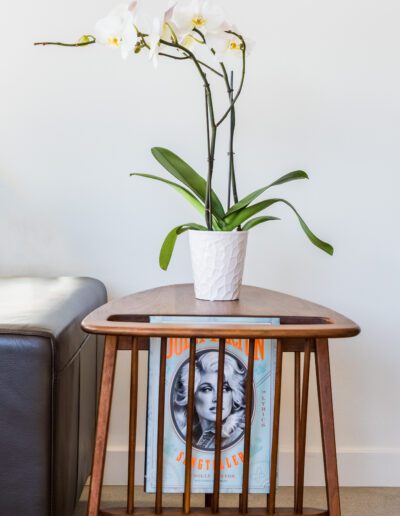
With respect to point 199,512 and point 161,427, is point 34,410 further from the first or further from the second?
point 199,512

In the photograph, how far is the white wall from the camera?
71.4 inches

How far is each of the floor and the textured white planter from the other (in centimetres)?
70

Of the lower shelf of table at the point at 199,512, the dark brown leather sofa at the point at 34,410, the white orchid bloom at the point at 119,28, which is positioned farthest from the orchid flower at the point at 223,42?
the lower shelf of table at the point at 199,512

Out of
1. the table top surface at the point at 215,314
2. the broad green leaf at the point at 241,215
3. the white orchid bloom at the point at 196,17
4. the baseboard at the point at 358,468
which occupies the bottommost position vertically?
the baseboard at the point at 358,468

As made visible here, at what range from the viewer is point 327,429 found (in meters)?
1.13

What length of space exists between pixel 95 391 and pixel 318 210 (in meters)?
0.77

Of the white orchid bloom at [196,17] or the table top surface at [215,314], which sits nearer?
the table top surface at [215,314]

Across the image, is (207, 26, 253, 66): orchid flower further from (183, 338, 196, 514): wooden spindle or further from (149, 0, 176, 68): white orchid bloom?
(183, 338, 196, 514): wooden spindle

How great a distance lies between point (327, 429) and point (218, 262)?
385 millimetres

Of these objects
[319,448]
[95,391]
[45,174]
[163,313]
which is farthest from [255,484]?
[45,174]

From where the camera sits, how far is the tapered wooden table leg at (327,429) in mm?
1116

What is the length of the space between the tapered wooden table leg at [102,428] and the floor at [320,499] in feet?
2.09

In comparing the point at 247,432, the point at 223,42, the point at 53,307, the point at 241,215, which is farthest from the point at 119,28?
the point at 247,432

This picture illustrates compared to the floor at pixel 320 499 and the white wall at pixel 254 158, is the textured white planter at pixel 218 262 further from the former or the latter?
the floor at pixel 320 499
